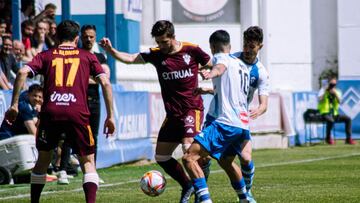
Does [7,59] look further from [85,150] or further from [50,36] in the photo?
[85,150]

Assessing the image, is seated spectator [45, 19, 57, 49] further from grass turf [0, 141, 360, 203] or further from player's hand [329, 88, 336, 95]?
player's hand [329, 88, 336, 95]

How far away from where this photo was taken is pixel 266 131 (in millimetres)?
28281

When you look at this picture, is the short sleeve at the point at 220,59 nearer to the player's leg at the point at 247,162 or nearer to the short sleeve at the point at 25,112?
the player's leg at the point at 247,162

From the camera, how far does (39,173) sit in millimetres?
11891

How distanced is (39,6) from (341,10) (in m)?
20.2

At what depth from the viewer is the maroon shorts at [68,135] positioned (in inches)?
449

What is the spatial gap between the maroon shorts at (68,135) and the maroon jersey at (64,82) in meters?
0.07

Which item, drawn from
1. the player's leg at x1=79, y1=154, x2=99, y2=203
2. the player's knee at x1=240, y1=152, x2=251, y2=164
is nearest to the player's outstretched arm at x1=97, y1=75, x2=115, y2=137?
the player's leg at x1=79, y1=154, x2=99, y2=203

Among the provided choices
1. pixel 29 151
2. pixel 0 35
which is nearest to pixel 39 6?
pixel 0 35

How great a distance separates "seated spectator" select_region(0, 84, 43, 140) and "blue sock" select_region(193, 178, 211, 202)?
5.69 meters

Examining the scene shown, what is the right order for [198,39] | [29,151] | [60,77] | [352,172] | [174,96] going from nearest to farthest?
[60,77], [174,96], [29,151], [352,172], [198,39]

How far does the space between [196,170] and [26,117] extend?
18.7 feet

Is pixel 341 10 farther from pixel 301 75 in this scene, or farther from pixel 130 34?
pixel 130 34

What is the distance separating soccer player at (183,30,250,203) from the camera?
11820mm
